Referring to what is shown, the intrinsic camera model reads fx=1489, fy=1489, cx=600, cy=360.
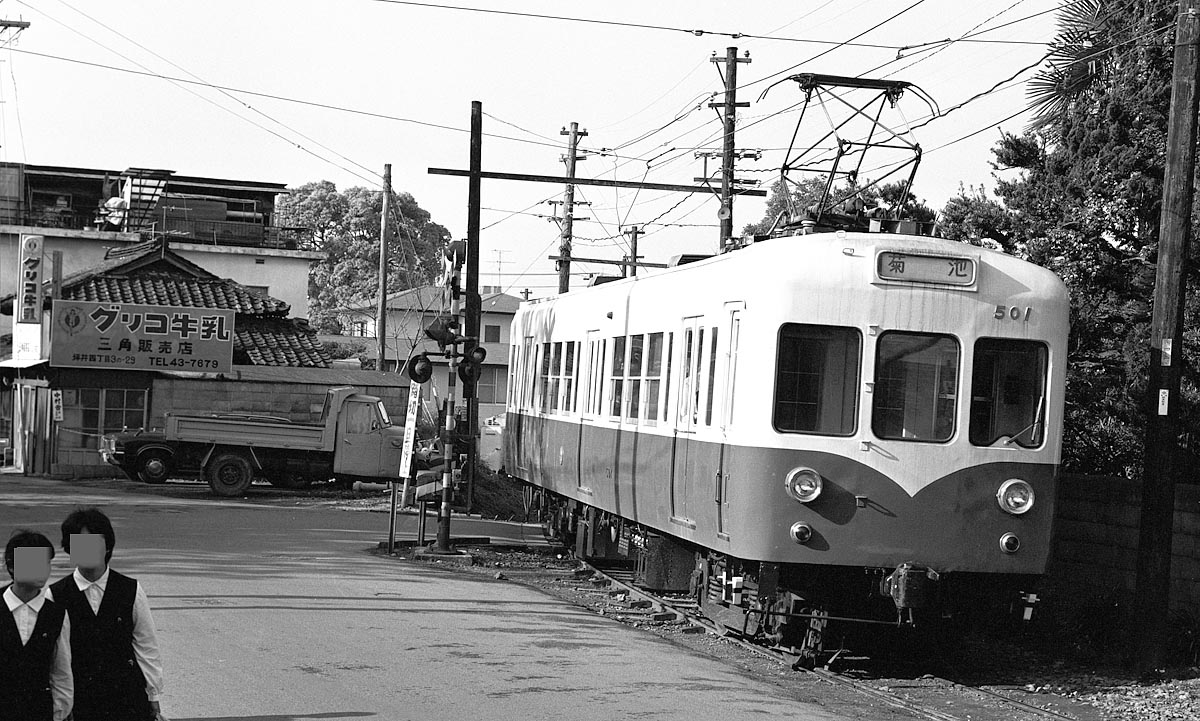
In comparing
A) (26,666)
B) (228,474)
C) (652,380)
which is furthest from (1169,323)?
(228,474)

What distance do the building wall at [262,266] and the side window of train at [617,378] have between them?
3298 centimetres

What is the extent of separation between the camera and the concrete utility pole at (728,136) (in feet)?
90.1

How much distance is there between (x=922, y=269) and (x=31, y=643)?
734cm

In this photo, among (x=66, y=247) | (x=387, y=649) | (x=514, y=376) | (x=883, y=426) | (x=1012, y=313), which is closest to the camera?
(x=883, y=426)

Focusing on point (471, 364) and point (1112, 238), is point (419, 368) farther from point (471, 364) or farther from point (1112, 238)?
point (1112, 238)

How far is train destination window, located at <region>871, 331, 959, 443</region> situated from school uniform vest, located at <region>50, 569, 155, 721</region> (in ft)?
21.5

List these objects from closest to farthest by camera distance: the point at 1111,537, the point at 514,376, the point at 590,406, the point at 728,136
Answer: the point at 1111,537 → the point at 590,406 → the point at 514,376 → the point at 728,136

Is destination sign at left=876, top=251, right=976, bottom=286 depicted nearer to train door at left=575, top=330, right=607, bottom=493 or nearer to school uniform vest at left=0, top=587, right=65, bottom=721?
train door at left=575, top=330, right=607, bottom=493

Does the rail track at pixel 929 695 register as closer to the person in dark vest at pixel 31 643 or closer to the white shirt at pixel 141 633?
the white shirt at pixel 141 633

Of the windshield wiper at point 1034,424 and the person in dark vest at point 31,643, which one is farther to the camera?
the windshield wiper at point 1034,424

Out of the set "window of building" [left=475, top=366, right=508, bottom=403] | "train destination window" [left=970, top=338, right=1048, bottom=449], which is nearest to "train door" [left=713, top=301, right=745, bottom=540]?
"train destination window" [left=970, top=338, right=1048, bottom=449]

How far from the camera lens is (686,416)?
12688 millimetres

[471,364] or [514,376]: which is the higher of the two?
[471,364]

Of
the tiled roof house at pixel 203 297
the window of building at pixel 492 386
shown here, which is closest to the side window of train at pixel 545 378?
the tiled roof house at pixel 203 297
